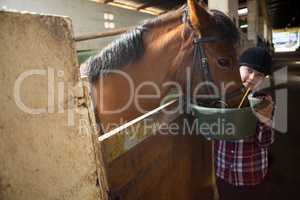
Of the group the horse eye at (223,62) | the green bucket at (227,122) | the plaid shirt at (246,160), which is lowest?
the plaid shirt at (246,160)

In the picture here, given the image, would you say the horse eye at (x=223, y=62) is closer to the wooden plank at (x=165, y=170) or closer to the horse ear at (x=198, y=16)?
the horse ear at (x=198, y=16)

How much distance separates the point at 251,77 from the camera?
5.28 ft

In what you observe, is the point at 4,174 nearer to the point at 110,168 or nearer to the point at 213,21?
the point at 110,168

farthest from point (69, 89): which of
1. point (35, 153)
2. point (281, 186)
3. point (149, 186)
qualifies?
point (281, 186)

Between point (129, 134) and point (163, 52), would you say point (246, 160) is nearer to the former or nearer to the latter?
point (163, 52)

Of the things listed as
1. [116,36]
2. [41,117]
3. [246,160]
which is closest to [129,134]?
[41,117]

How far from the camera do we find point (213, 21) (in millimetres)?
1393

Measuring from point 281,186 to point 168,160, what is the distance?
182 cm

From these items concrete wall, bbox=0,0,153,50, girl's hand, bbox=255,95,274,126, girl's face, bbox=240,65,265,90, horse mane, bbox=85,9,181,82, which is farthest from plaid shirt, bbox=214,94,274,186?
concrete wall, bbox=0,0,153,50

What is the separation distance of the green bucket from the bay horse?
23 centimetres

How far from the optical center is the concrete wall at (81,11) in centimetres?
286

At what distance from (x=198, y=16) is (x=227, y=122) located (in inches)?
25.3

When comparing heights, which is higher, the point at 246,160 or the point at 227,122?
the point at 227,122

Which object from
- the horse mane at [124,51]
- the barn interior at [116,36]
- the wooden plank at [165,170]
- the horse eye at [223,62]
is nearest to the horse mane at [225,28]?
the horse eye at [223,62]
